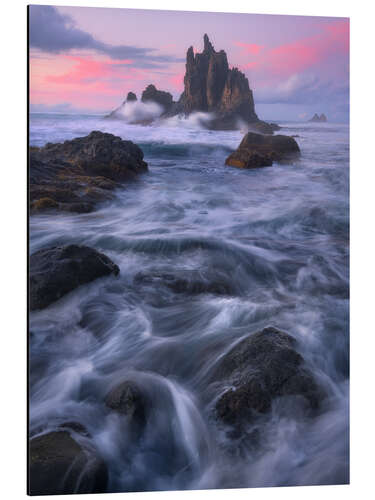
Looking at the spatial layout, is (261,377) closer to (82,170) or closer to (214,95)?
(82,170)

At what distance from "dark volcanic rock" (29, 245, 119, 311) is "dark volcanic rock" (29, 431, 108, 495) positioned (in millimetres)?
912

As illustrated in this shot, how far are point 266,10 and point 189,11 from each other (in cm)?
59

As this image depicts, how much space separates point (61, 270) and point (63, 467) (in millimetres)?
1322

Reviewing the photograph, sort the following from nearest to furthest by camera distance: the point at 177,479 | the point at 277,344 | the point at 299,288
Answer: the point at 177,479 < the point at 277,344 < the point at 299,288

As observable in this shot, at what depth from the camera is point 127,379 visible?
12.5ft

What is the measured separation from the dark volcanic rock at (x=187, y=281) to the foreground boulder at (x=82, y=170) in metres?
0.73

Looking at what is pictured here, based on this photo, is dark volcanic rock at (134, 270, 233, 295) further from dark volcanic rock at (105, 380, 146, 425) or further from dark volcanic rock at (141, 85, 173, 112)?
Result: dark volcanic rock at (141, 85, 173, 112)

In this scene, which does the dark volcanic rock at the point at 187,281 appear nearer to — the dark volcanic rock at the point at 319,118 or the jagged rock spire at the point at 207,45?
the dark volcanic rock at the point at 319,118

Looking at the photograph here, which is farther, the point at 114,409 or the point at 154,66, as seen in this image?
the point at 154,66

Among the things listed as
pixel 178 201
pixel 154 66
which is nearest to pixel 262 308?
pixel 178 201

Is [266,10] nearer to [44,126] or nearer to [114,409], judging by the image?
[44,126]

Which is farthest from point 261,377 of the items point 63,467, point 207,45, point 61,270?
point 207,45

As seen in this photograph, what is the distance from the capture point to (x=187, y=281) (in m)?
4.17

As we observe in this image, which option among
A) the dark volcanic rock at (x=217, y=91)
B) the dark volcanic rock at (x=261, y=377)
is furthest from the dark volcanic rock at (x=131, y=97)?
the dark volcanic rock at (x=261, y=377)
